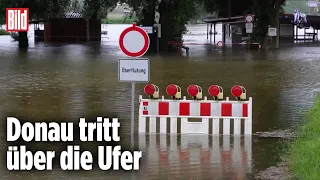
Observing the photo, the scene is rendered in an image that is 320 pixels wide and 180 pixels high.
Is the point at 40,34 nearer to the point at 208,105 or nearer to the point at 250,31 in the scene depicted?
the point at 250,31

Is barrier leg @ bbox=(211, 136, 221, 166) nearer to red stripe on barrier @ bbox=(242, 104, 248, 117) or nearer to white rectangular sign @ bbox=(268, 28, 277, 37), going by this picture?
red stripe on barrier @ bbox=(242, 104, 248, 117)

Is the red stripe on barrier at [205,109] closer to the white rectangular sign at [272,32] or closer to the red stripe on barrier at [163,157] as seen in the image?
the red stripe on barrier at [163,157]

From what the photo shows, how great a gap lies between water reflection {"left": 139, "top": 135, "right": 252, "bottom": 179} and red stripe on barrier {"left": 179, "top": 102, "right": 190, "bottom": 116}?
429mm

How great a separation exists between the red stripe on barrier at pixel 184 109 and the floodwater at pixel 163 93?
0.49 metres

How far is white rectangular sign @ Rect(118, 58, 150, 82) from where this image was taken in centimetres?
1085

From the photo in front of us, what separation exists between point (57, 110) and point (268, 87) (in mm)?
7299

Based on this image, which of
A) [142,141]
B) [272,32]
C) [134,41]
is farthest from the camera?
[272,32]

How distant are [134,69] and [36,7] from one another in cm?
3314

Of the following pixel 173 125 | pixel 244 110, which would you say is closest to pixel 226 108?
pixel 244 110

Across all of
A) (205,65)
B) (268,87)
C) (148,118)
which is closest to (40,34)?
(205,65)

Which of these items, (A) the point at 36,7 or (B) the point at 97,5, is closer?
(B) the point at 97,5

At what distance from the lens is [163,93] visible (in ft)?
60.1

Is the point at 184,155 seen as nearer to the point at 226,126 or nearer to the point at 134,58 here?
the point at 134,58

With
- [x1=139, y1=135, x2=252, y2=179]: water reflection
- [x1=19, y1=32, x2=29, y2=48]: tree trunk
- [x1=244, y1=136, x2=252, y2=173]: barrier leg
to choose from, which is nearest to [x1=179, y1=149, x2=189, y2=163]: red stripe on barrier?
[x1=139, y1=135, x2=252, y2=179]: water reflection
